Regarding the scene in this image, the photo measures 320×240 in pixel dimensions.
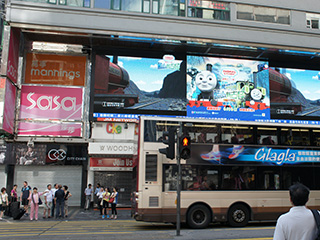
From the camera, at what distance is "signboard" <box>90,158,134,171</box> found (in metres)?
22.7

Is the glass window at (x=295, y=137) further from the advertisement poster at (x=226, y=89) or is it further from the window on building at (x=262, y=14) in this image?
the window on building at (x=262, y=14)

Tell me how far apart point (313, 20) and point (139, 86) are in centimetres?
1437

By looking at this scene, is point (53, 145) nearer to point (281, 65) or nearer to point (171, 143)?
point (171, 143)

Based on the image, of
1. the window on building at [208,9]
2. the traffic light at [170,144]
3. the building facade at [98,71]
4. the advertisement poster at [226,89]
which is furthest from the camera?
the window on building at [208,9]

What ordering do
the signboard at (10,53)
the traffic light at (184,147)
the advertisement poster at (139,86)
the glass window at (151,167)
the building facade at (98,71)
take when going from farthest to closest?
1. the advertisement poster at (139,86)
2. the building facade at (98,71)
3. the signboard at (10,53)
4. the glass window at (151,167)
5. the traffic light at (184,147)

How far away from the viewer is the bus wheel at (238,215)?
13016 millimetres

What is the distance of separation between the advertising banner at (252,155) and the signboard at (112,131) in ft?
34.0

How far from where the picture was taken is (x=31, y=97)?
75.1ft

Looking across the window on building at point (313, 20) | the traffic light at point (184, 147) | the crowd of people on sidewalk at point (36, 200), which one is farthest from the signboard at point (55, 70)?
the window on building at point (313, 20)

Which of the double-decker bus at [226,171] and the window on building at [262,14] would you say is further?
the window on building at [262,14]

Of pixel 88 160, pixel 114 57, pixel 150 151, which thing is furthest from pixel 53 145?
pixel 150 151

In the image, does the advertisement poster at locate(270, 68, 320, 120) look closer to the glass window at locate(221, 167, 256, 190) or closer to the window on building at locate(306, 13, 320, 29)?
the window on building at locate(306, 13, 320, 29)

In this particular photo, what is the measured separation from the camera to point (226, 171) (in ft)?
43.0

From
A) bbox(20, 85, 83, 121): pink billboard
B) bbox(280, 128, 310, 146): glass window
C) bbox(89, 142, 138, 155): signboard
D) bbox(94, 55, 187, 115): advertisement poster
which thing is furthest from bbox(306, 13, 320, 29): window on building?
bbox(20, 85, 83, 121): pink billboard
